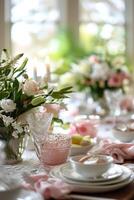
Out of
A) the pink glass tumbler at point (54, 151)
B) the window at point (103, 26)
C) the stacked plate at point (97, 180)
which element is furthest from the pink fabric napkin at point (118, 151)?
the window at point (103, 26)

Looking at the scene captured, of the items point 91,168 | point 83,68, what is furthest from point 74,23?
point 91,168

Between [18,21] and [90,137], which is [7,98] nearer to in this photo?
[90,137]

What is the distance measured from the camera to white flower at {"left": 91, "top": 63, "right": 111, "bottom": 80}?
304cm

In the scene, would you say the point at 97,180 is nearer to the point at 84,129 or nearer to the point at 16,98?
the point at 16,98

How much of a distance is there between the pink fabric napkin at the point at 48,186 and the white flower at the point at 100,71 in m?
Answer: 1.65

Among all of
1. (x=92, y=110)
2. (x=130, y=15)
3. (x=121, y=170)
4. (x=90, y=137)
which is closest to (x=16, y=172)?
(x=121, y=170)

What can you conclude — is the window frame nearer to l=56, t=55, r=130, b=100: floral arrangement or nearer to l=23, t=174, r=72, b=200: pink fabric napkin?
l=56, t=55, r=130, b=100: floral arrangement

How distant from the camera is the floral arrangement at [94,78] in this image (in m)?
3.06

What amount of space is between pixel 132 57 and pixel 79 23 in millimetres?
595

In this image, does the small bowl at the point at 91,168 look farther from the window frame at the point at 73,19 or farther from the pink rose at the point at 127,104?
the window frame at the point at 73,19

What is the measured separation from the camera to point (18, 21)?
139 inches

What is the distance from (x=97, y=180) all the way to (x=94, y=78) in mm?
1675

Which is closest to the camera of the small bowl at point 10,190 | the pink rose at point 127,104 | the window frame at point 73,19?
the small bowl at point 10,190

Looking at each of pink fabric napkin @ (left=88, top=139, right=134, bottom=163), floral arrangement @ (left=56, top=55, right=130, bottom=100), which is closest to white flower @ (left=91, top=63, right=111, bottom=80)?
floral arrangement @ (left=56, top=55, right=130, bottom=100)
